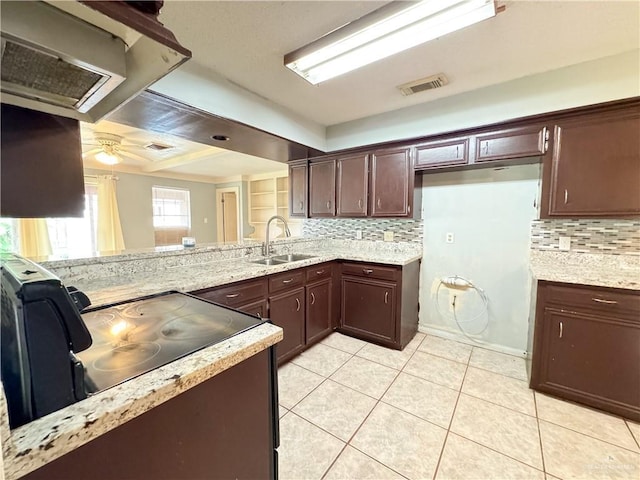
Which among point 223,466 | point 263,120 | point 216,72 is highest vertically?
point 216,72

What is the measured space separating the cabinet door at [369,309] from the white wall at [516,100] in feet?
5.09

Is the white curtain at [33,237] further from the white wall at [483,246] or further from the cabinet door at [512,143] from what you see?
the cabinet door at [512,143]

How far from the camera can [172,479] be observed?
0.71 metres

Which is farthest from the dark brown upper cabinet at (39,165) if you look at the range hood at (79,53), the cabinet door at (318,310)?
the cabinet door at (318,310)

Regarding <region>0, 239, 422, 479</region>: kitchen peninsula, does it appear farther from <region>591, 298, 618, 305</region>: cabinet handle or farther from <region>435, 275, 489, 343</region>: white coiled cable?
<region>591, 298, 618, 305</region>: cabinet handle

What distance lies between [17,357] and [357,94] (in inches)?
104

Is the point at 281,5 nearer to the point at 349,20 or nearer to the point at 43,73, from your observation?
the point at 349,20

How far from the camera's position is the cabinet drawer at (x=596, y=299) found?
1.72 m

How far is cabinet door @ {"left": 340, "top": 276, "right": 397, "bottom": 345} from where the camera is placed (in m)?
2.71

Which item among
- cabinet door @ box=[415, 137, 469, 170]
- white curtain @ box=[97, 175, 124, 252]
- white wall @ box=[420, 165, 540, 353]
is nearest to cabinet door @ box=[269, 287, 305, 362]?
white wall @ box=[420, 165, 540, 353]

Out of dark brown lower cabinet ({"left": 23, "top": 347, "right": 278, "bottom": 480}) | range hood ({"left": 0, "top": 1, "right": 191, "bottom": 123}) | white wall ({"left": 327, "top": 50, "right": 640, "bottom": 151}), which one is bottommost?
dark brown lower cabinet ({"left": 23, "top": 347, "right": 278, "bottom": 480})

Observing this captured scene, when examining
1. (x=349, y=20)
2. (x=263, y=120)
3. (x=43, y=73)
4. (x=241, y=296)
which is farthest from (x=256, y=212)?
→ (x=43, y=73)

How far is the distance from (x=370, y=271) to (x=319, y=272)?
52cm

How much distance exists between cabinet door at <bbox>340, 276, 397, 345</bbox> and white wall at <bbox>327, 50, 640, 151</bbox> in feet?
5.09
